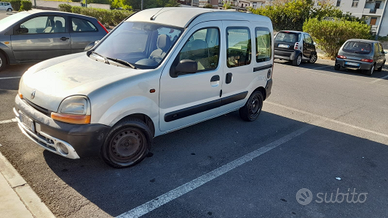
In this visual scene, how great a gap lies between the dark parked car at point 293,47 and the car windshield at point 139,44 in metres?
10.8

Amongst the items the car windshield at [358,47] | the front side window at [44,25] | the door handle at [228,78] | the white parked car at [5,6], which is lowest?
the door handle at [228,78]

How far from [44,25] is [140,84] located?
5.73 meters

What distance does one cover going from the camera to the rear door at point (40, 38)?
7430 millimetres

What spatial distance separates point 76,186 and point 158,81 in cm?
155

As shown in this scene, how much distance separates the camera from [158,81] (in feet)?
12.1

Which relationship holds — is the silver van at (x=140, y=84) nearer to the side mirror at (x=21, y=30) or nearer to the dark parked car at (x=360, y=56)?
the side mirror at (x=21, y=30)

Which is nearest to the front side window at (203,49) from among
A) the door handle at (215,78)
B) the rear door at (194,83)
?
the rear door at (194,83)

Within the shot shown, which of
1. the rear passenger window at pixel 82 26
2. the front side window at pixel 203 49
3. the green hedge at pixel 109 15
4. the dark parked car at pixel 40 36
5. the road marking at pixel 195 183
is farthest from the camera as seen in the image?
the green hedge at pixel 109 15

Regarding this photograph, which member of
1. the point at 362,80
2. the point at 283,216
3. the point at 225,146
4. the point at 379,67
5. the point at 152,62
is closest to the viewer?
the point at 283,216

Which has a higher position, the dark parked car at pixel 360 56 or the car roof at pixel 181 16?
the car roof at pixel 181 16

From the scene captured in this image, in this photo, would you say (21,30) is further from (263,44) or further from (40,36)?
(263,44)

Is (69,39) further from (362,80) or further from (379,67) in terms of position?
(379,67)

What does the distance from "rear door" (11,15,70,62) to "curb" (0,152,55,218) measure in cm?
482

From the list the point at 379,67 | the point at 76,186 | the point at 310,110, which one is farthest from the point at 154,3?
the point at 76,186
